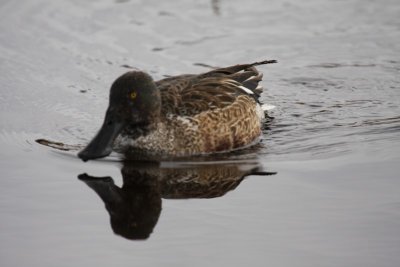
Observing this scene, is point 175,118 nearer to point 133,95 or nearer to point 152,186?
point 133,95

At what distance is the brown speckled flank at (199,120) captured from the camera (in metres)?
10.4

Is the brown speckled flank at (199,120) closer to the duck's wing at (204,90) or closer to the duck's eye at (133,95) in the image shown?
the duck's wing at (204,90)

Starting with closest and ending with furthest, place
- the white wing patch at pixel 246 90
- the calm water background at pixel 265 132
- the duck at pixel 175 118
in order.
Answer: the calm water background at pixel 265 132 → the duck at pixel 175 118 → the white wing patch at pixel 246 90

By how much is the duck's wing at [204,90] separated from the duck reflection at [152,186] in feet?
2.44

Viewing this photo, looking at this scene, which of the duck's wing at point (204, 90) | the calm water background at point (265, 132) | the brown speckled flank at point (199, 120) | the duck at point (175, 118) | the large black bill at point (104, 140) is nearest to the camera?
the calm water background at point (265, 132)

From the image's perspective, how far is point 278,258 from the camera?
7.42 metres

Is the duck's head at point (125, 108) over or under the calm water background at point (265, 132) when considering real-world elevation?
over

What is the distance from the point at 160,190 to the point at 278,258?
2.09 m

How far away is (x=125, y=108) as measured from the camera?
10.0 meters

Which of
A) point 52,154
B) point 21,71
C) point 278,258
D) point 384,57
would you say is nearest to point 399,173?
point 278,258

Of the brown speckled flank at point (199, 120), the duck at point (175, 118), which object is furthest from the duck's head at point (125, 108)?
the brown speckled flank at point (199, 120)

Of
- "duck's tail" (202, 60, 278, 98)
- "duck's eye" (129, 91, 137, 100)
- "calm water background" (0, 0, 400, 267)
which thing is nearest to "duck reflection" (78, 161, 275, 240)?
"calm water background" (0, 0, 400, 267)

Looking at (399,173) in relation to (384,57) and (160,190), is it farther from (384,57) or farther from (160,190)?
(384,57)

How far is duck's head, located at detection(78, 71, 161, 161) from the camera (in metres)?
9.77
